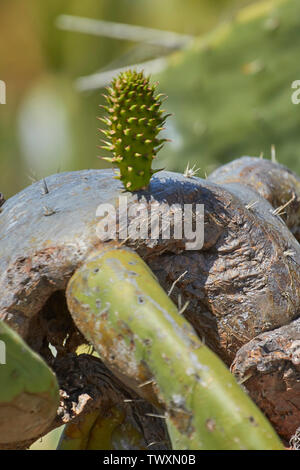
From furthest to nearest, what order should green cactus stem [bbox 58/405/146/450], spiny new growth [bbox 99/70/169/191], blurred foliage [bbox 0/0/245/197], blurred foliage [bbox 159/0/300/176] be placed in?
blurred foliage [bbox 0/0/245/197] → blurred foliage [bbox 159/0/300/176] → green cactus stem [bbox 58/405/146/450] → spiny new growth [bbox 99/70/169/191]

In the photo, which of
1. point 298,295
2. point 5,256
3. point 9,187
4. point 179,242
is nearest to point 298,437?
point 298,295

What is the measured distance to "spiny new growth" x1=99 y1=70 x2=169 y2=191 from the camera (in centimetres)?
122

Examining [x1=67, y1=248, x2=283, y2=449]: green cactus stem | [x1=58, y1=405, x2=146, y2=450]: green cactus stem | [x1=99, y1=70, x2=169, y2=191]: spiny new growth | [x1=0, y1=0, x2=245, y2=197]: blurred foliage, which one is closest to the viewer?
[x1=67, y1=248, x2=283, y2=449]: green cactus stem

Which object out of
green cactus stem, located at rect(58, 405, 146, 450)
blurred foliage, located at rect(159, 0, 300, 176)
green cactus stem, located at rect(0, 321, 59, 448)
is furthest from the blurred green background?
green cactus stem, located at rect(0, 321, 59, 448)

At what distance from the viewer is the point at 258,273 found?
1.38 metres

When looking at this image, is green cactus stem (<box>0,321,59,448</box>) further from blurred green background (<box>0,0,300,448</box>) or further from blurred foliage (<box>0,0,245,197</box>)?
blurred foliage (<box>0,0,245,197</box>)

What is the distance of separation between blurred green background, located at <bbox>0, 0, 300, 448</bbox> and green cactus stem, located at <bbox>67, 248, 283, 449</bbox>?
33.4 inches

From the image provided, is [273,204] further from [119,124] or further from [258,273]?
[119,124]

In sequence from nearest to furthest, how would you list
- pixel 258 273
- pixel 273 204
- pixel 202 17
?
pixel 258 273
pixel 273 204
pixel 202 17

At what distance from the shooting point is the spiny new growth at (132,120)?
1.22m

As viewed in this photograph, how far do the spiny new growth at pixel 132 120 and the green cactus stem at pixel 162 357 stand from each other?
193mm

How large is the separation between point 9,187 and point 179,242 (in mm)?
3763

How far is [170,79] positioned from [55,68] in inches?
75.5

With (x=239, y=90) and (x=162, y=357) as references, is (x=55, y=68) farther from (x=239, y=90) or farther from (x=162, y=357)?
(x=162, y=357)
